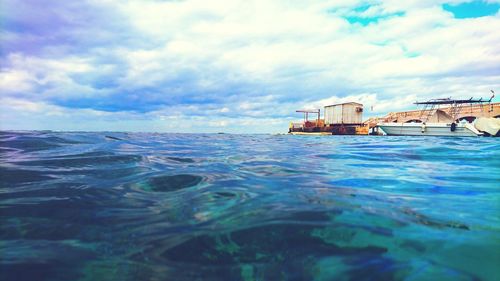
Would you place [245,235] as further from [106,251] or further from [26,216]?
[26,216]

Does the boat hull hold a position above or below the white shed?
below

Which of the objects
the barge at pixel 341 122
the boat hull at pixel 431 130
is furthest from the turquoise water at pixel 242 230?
the barge at pixel 341 122

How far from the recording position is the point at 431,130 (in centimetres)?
3950

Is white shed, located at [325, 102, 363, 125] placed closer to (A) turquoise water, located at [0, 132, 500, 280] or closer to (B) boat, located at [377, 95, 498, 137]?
(B) boat, located at [377, 95, 498, 137]

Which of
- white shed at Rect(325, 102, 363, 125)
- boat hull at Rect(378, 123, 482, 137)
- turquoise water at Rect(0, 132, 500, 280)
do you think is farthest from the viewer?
white shed at Rect(325, 102, 363, 125)

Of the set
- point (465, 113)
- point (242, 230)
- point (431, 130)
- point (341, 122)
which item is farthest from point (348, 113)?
point (242, 230)

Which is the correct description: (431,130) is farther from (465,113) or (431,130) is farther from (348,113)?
(465,113)

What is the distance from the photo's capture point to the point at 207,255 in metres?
1.82

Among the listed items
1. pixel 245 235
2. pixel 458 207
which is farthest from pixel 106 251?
pixel 458 207

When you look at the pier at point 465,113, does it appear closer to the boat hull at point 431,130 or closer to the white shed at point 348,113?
the white shed at point 348,113

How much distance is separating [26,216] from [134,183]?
147cm

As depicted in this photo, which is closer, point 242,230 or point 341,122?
point 242,230

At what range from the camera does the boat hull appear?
3662 cm

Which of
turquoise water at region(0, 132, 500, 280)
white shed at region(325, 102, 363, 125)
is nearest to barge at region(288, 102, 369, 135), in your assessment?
white shed at region(325, 102, 363, 125)
